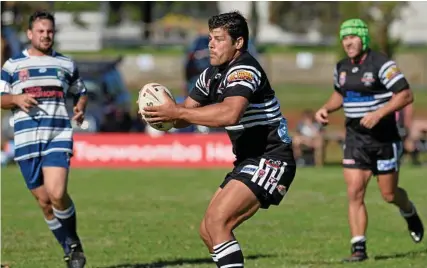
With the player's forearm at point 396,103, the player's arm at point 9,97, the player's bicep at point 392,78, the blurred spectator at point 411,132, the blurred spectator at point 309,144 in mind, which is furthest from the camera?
the blurred spectator at point 309,144

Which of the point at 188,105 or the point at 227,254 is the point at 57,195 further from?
the point at 227,254

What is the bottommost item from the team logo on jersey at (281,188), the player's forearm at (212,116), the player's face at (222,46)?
the team logo on jersey at (281,188)

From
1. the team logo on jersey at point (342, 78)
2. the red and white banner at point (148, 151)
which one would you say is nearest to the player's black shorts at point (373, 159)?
the team logo on jersey at point (342, 78)

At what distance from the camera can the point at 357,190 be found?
1090cm

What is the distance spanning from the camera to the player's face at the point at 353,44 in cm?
1079

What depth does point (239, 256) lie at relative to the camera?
770 centimetres

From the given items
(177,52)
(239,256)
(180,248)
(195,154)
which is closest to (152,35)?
(177,52)

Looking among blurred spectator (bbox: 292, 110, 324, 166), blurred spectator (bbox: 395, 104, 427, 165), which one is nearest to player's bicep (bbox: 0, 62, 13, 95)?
blurred spectator (bbox: 395, 104, 427, 165)

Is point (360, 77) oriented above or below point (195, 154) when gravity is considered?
above

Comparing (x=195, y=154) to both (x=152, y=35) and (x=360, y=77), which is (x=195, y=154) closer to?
(x=360, y=77)

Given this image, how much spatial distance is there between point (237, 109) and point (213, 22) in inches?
31.1

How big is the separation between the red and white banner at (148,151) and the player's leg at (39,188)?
13207 mm

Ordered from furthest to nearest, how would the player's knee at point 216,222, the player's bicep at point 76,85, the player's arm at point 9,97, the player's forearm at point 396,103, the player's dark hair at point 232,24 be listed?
the player's forearm at point 396,103 < the player's bicep at point 76,85 < the player's arm at point 9,97 < the player's dark hair at point 232,24 < the player's knee at point 216,222

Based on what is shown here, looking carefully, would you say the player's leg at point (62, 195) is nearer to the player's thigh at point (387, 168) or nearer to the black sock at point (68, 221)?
the black sock at point (68, 221)
